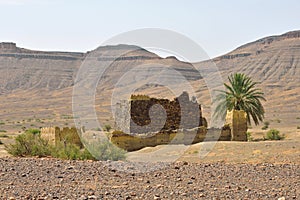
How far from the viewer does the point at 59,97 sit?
355 feet

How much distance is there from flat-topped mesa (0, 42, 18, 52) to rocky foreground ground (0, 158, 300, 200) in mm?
135568

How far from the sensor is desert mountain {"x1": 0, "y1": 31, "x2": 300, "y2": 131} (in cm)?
9112

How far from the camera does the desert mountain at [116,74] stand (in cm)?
9112

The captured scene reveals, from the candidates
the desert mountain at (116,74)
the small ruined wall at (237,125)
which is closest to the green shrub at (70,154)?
the small ruined wall at (237,125)

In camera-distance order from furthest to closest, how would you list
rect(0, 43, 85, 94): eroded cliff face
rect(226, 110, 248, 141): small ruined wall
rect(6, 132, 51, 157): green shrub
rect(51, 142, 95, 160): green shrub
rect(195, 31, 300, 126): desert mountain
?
rect(0, 43, 85, 94): eroded cliff face, rect(195, 31, 300, 126): desert mountain, rect(226, 110, 248, 141): small ruined wall, rect(6, 132, 51, 157): green shrub, rect(51, 142, 95, 160): green shrub

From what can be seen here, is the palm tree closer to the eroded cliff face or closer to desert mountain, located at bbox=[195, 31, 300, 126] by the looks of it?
desert mountain, located at bbox=[195, 31, 300, 126]

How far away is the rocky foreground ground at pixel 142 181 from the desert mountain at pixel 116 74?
65.8 metres

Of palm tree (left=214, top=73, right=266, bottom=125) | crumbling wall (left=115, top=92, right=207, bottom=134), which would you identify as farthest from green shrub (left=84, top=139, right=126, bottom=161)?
palm tree (left=214, top=73, right=266, bottom=125)

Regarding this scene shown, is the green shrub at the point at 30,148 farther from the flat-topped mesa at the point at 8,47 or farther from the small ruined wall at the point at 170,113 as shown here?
the flat-topped mesa at the point at 8,47

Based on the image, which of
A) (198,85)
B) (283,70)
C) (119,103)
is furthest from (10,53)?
(119,103)

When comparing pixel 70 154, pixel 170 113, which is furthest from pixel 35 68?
pixel 70 154

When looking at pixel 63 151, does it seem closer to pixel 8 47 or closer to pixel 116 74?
pixel 116 74

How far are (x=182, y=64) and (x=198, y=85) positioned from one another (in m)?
23.7

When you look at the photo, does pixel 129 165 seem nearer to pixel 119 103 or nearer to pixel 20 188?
pixel 20 188
